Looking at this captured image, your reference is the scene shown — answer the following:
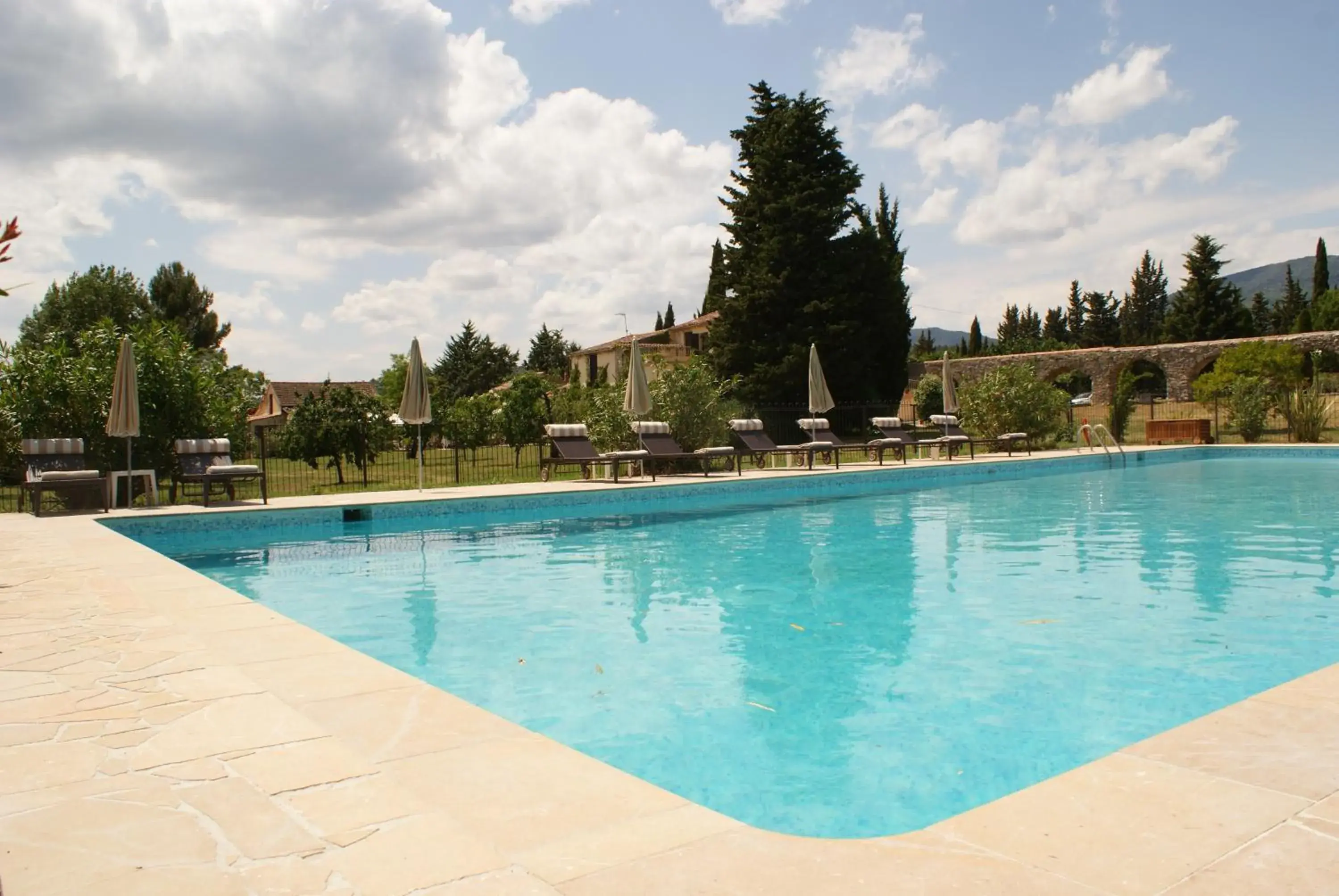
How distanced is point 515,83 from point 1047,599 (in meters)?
9.02

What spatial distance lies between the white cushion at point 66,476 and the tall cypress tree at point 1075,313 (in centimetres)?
7075

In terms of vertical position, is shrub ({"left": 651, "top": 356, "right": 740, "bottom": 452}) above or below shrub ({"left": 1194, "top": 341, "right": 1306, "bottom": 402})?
below

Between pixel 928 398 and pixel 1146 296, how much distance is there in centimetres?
4171

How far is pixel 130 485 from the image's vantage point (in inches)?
424

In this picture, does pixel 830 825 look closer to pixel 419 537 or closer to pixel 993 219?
pixel 419 537

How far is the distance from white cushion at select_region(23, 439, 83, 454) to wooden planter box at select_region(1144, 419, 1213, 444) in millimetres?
23544

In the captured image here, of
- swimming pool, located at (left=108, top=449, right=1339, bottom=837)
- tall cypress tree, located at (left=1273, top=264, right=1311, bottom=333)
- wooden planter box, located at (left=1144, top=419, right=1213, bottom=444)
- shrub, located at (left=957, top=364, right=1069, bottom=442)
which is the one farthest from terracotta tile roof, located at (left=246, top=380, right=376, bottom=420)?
tall cypress tree, located at (left=1273, top=264, right=1311, bottom=333)

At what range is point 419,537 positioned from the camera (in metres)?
10.0

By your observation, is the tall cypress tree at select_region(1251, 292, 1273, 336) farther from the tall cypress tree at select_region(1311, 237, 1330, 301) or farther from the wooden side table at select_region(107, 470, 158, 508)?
the wooden side table at select_region(107, 470, 158, 508)

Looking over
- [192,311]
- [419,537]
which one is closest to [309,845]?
[419,537]

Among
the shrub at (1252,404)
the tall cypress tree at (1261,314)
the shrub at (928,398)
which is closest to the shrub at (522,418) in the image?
the shrub at (928,398)

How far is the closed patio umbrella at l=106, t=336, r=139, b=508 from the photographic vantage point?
10.2 m

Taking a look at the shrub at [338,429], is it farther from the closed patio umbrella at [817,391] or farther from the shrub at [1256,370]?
the shrub at [1256,370]

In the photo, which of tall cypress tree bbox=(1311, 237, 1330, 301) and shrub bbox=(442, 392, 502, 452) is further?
tall cypress tree bbox=(1311, 237, 1330, 301)
